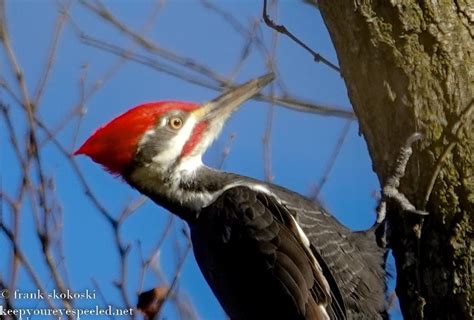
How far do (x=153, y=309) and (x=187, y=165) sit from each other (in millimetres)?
580

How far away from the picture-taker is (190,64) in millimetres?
3621

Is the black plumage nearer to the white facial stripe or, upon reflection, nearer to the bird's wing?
the bird's wing

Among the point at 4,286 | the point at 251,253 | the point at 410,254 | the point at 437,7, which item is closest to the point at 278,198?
the point at 251,253

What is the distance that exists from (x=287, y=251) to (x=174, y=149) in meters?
0.69

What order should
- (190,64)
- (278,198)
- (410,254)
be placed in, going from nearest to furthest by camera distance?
(410,254) → (278,198) → (190,64)

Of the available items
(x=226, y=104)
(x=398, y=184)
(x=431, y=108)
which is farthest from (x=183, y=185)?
(x=431, y=108)

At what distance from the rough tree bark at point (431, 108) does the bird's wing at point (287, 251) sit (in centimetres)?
30

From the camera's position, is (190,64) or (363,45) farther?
(190,64)

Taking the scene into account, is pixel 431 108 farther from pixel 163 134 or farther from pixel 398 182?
pixel 163 134

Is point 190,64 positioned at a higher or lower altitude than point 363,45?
lower

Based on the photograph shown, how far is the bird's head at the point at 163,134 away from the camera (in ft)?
9.35

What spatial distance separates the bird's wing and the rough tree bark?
0.30 meters

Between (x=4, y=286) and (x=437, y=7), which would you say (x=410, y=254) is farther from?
(x=4, y=286)

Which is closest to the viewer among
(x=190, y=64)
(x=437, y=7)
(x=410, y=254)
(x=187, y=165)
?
(x=437, y=7)
